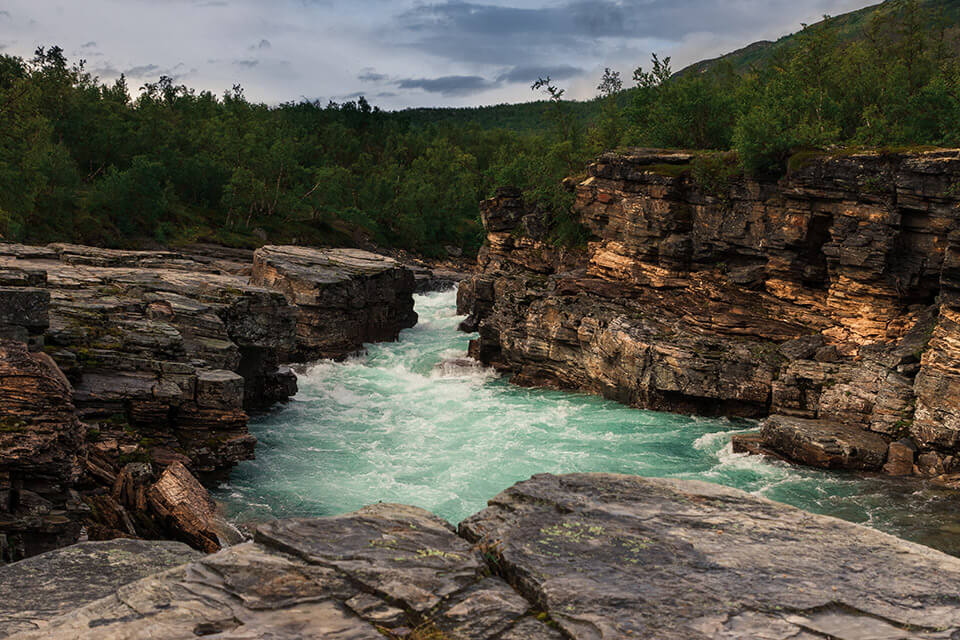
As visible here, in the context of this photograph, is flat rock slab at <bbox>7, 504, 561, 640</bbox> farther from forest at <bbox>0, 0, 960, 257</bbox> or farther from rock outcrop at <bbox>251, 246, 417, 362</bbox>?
rock outcrop at <bbox>251, 246, 417, 362</bbox>

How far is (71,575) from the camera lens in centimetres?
898

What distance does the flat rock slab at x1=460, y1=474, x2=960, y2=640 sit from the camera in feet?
21.3

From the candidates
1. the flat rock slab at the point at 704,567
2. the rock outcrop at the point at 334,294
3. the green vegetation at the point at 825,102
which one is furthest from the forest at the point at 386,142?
the flat rock slab at the point at 704,567

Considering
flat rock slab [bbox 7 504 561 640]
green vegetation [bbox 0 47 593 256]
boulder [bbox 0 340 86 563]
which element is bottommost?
boulder [bbox 0 340 86 563]

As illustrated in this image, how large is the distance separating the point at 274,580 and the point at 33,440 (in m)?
11.9

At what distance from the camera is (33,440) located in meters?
16.1

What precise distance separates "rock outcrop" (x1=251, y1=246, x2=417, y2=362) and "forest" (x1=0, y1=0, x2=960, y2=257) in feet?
41.0

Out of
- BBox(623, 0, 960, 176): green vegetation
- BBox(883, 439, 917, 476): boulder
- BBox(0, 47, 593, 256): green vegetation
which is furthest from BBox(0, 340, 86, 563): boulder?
BBox(0, 47, 593, 256): green vegetation

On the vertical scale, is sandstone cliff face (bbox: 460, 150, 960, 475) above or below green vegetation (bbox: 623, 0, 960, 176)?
below

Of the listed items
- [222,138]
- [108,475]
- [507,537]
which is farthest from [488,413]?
[222,138]

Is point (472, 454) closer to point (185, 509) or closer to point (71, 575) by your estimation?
point (185, 509)

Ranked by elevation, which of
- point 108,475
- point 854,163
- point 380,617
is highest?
point 854,163

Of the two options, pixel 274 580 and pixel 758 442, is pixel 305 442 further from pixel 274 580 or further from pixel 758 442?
pixel 274 580

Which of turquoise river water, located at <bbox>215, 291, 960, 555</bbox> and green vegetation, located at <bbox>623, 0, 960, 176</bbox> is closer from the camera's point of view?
turquoise river water, located at <bbox>215, 291, 960, 555</bbox>
